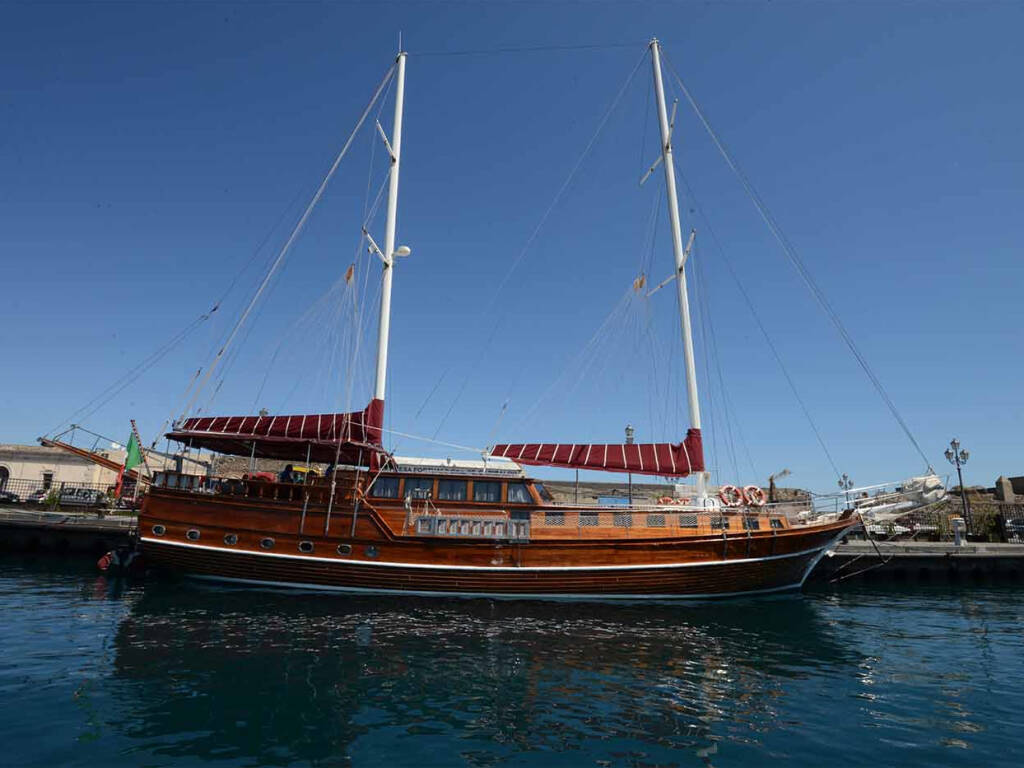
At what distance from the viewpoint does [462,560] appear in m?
18.0

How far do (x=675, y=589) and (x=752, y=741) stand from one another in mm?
10566

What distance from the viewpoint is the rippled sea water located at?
295 inches

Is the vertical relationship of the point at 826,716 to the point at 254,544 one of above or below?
below

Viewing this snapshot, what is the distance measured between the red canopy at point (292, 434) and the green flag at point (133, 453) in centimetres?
300

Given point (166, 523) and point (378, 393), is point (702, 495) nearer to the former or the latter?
point (378, 393)

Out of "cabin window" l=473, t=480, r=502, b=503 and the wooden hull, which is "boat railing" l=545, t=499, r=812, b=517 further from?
"cabin window" l=473, t=480, r=502, b=503

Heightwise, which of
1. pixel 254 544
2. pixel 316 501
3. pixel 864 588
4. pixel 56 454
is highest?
pixel 56 454

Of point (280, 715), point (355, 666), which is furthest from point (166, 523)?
point (280, 715)

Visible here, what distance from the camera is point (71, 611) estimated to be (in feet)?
48.1

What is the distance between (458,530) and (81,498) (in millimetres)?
30484

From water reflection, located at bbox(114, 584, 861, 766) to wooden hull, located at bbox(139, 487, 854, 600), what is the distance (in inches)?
57.6

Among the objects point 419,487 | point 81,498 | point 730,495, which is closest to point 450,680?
point 419,487

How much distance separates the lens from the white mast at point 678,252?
2058 cm

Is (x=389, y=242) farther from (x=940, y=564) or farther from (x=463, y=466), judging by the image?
(x=940, y=564)
